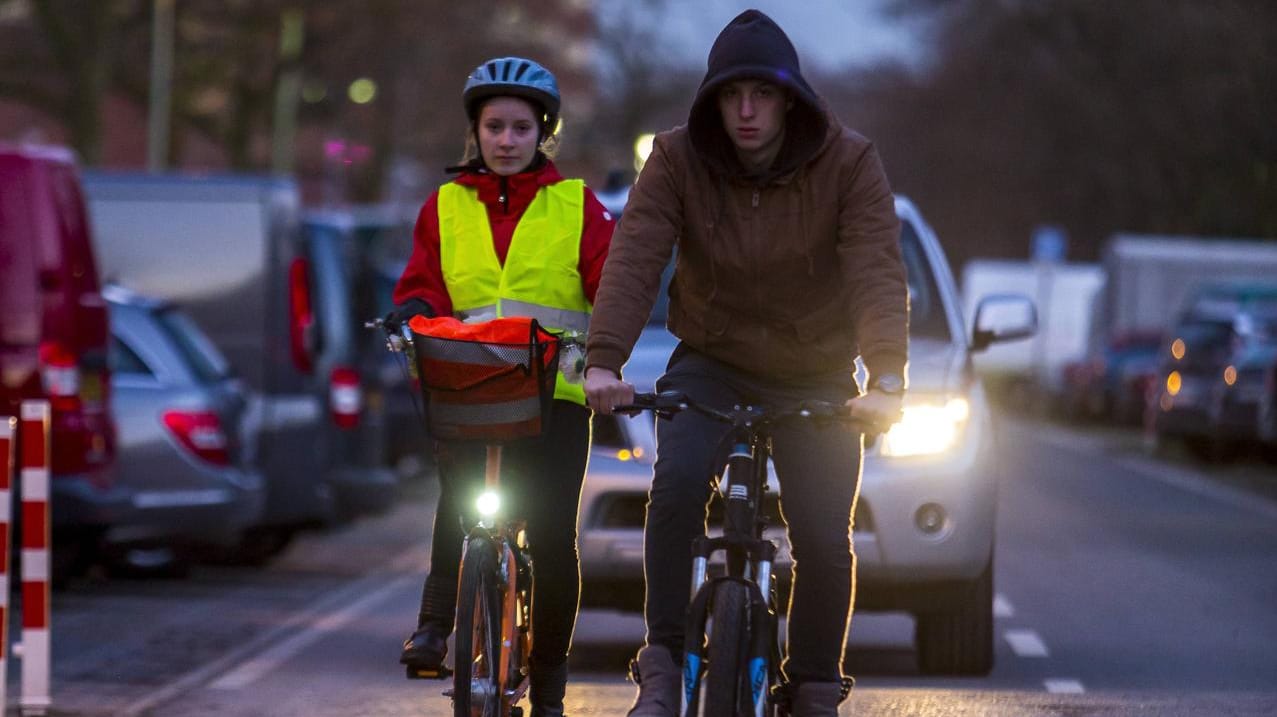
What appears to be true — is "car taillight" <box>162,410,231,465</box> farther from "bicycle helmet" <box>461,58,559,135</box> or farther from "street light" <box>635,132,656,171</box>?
"bicycle helmet" <box>461,58,559,135</box>

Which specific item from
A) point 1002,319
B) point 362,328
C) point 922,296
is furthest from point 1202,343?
point 1002,319

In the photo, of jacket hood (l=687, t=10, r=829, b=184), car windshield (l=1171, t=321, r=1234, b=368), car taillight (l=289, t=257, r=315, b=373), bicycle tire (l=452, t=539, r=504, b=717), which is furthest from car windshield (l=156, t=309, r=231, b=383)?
car windshield (l=1171, t=321, r=1234, b=368)

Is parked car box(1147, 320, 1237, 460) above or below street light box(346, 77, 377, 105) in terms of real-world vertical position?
below

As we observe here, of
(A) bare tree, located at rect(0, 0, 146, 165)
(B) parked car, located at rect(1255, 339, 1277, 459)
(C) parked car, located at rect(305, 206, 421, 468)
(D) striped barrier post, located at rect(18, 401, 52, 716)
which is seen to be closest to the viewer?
(D) striped barrier post, located at rect(18, 401, 52, 716)

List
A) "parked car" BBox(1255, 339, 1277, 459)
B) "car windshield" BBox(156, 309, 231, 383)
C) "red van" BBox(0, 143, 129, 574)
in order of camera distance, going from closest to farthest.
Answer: "red van" BBox(0, 143, 129, 574) → "car windshield" BBox(156, 309, 231, 383) → "parked car" BBox(1255, 339, 1277, 459)

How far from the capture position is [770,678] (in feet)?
18.6

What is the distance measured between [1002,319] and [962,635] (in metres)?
1.18

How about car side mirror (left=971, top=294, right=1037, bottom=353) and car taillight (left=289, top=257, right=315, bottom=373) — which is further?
car taillight (left=289, top=257, right=315, bottom=373)

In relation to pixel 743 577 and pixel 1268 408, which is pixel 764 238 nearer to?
pixel 743 577

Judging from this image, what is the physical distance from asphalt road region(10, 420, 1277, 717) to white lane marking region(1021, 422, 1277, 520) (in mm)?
2685

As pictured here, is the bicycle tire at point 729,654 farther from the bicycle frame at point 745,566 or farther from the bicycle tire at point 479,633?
the bicycle tire at point 479,633

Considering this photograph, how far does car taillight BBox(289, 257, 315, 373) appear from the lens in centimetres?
1518

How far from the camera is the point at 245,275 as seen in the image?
1521cm

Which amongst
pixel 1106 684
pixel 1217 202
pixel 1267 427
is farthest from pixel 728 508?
pixel 1217 202
